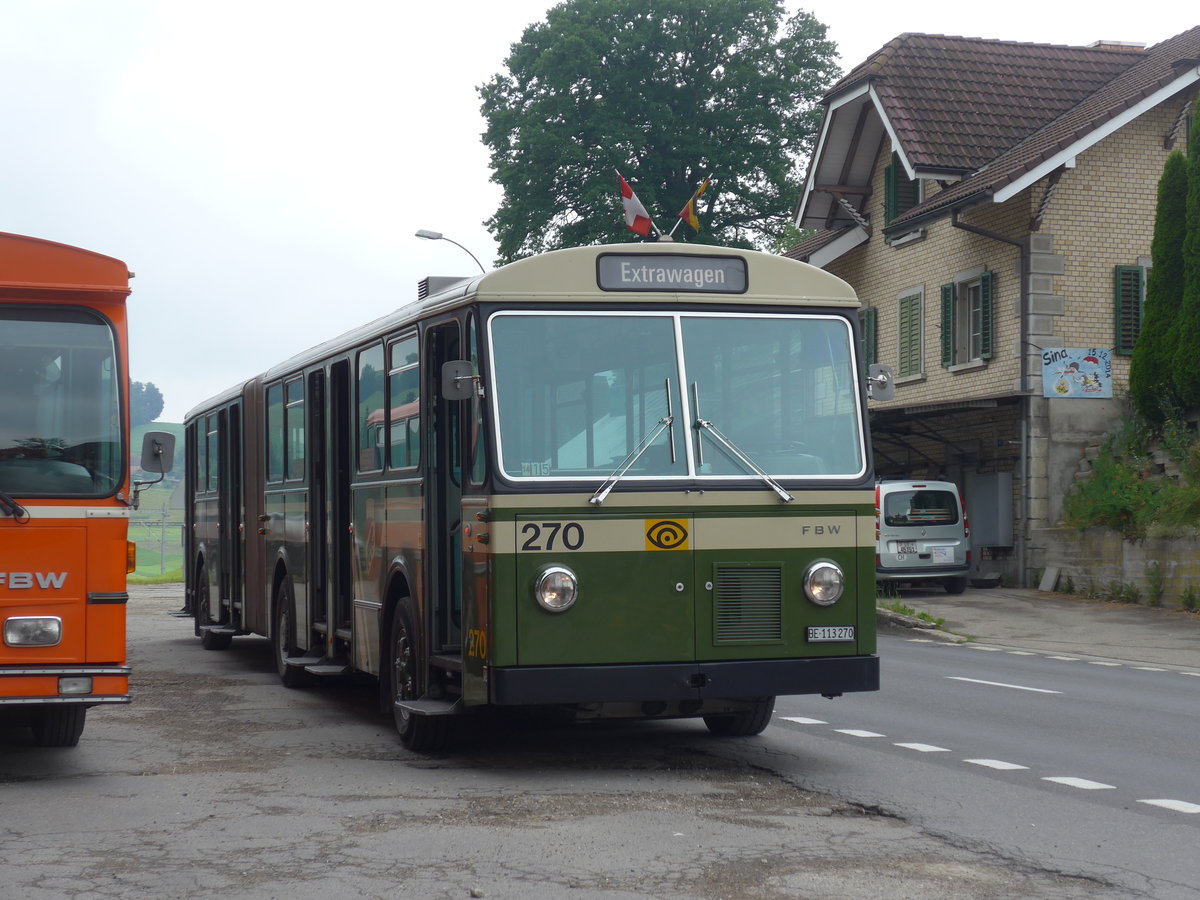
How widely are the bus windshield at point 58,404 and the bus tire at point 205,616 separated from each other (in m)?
10.5

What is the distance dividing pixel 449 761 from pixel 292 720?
2772 mm

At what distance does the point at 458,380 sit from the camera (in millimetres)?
9906

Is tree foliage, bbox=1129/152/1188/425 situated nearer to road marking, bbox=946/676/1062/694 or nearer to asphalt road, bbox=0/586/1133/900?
road marking, bbox=946/676/1062/694

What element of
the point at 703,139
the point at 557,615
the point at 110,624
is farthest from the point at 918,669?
the point at 703,139

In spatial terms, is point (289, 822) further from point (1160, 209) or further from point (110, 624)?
point (1160, 209)

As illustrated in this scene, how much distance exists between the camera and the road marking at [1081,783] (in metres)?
9.82

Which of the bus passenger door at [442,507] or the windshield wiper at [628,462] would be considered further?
the bus passenger door at [442,507]

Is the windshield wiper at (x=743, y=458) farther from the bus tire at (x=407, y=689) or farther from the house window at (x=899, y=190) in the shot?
the house window at (x=899, y=190)

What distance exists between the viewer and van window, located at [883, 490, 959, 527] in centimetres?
2788

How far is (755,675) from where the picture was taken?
10031 mm

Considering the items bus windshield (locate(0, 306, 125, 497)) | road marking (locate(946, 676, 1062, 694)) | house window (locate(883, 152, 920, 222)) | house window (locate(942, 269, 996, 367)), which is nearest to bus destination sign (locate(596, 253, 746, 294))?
bus windshield (locate(0, 306, 125, 497))

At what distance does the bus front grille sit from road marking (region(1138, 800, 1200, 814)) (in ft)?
7.13

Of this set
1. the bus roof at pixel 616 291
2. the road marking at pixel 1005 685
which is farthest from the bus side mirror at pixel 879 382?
the road marking at pixel 1005 685

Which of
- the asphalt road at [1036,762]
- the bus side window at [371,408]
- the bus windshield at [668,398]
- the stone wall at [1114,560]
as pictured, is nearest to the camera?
the asphalt road at [1036,762]
